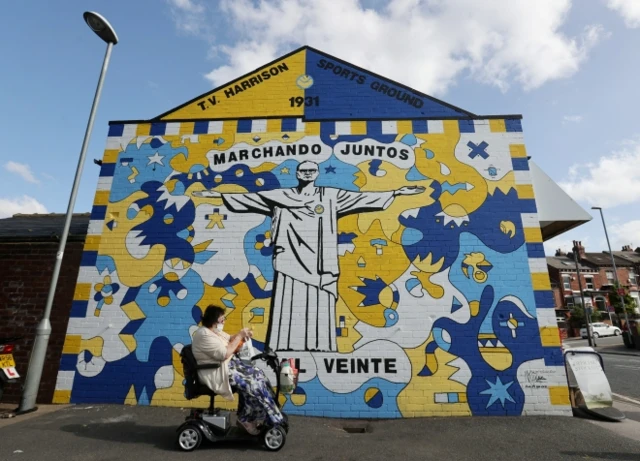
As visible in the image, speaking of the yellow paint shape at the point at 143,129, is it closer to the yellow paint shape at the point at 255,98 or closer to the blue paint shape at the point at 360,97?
the yellow paint shape at the point at 255,98

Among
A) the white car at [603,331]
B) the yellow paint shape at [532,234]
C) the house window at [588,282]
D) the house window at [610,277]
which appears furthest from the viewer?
the house window at [610,277]

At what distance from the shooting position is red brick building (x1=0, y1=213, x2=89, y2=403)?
20.4 feet

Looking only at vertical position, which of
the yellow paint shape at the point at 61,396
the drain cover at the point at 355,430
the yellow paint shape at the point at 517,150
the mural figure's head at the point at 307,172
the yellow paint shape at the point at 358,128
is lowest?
the drain cover at the point at 355,430

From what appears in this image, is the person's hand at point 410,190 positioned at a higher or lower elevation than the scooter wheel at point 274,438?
higher

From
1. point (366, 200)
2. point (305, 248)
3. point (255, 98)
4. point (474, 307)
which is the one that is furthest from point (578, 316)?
point (255, 98)

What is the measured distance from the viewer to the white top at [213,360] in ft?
12.9

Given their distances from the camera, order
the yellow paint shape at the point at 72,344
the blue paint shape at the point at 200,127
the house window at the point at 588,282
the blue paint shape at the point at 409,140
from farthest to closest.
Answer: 1. the house window at the point at 588,282
2. the blue paint shape at the point at 200,127
3. the blue paint shape at the point at 409,140
4. the yellow paint shape at the point at 72,344

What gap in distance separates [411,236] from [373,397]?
262 cm

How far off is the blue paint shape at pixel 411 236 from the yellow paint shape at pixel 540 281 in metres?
1.89

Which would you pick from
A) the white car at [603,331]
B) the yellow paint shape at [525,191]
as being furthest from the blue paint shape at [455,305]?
the white car at [603,331]

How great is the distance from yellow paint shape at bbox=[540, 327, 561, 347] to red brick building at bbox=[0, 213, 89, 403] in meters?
7.84

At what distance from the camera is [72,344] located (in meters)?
5.98

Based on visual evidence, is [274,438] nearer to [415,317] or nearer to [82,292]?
[415,317]

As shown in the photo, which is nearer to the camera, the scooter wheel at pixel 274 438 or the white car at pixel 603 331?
the scooter wheel at pixel 274 438
